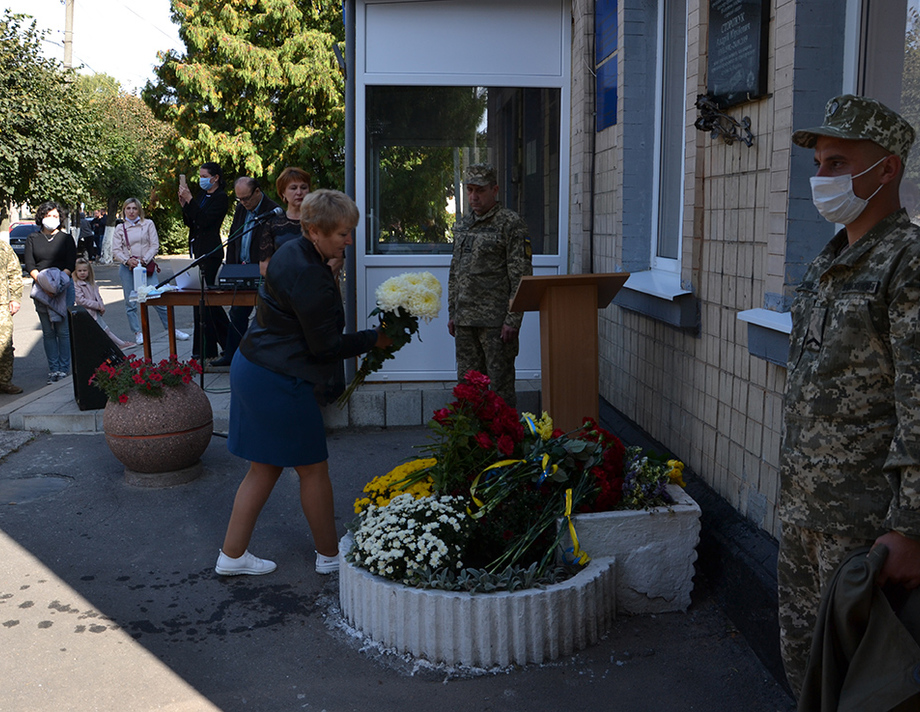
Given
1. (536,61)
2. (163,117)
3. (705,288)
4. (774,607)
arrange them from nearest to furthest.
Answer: (774,607) → (705,288) → (536,61) → (163,117)

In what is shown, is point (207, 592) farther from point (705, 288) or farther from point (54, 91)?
point (54, 91)

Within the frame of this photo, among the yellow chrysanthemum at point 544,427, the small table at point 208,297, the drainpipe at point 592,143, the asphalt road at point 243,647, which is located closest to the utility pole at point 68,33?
the small table at point 208,297

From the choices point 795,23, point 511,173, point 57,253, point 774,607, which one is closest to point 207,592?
point 774,607

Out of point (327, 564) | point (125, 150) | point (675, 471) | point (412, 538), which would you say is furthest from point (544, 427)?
point (125, 150)

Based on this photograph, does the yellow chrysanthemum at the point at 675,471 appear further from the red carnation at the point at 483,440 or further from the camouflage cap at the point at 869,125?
the camouflage cap at the point at 869,125

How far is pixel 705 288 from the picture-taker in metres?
4.46

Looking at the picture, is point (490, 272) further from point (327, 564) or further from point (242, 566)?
point (242, 566)

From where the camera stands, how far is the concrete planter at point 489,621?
3461 millimetres

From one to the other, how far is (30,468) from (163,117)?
17.0 metres

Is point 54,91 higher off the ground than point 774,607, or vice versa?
point 54,91

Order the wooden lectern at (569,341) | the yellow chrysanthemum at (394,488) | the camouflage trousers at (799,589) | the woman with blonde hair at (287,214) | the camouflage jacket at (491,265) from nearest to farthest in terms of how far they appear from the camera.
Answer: the camouflage trousers at (799,589), the yellow chrysanthemum at (394,488), the wooden lectern at (569,341), the camouflage jacket at (491,265), the woman with blonde hair at (287,214)

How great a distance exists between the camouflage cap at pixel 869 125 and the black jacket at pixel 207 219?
785cm

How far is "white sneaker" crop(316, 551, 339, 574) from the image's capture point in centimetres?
449

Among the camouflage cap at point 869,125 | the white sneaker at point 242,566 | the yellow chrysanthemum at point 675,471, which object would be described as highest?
the camouflage cap at point 869,125
